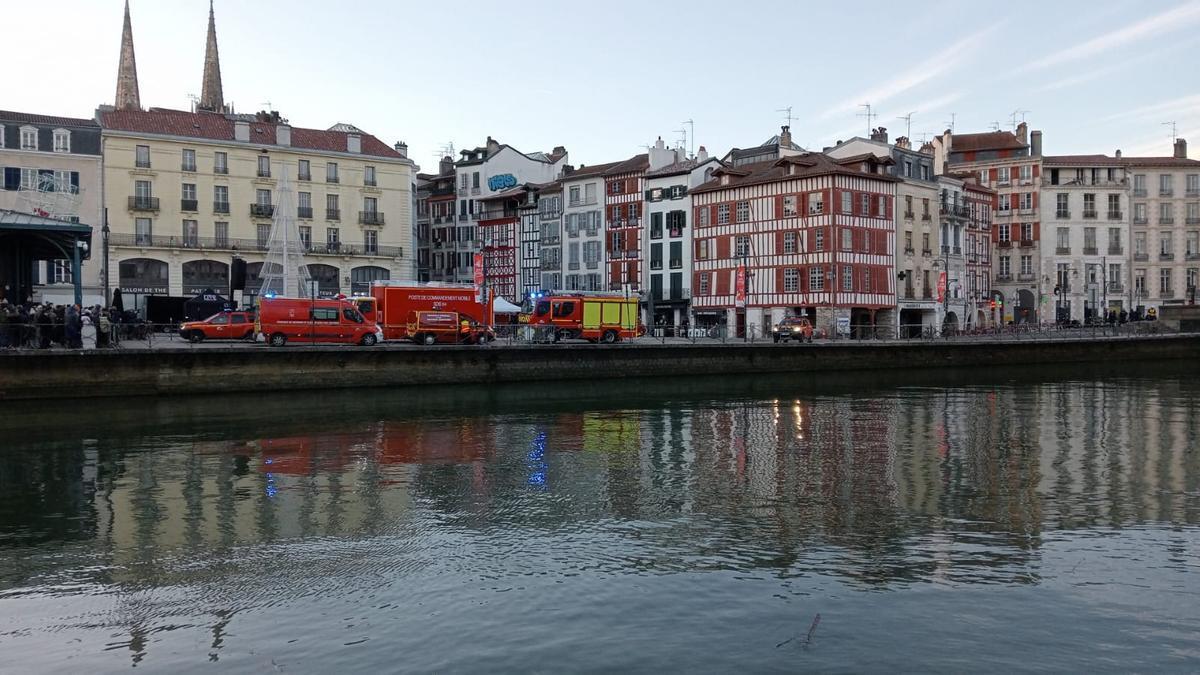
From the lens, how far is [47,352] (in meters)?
32.5

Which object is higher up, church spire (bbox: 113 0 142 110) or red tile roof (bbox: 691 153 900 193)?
church spire (bbox: 113 0 142 110)

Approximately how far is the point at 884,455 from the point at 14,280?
35.0 m

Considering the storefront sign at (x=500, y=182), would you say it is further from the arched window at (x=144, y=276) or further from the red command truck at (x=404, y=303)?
the red command truck at (x=404, y=303)

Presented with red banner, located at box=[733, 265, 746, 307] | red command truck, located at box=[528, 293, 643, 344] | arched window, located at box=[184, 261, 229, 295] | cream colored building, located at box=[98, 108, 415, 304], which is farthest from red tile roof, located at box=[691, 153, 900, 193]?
arched window, located at box=[184, 261, 229, 295]

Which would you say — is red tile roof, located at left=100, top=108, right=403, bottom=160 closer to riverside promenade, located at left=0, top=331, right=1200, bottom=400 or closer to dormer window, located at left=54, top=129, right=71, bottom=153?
dormer window, located at left=54, top=129, right=71, bottom=153

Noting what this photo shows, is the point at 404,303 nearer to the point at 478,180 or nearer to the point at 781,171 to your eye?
the point at 781,171

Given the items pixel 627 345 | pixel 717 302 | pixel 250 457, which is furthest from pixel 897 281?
pixel 250 457

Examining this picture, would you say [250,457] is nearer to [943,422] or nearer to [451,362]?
[943,422]

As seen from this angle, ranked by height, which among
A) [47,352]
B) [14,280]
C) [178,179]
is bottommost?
[47,352]

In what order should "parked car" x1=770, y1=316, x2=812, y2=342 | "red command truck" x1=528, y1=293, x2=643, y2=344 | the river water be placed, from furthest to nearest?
"parked car" x1=770, y1=316, x2=812, y2=342
"red command truck" x1=528, y1=293, x2=643, y2=344
the river water

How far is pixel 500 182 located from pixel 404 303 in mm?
48896

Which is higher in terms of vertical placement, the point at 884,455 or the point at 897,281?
the point at 897,281

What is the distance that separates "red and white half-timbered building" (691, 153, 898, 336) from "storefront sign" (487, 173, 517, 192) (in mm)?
23822

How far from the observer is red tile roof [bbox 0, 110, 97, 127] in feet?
214
